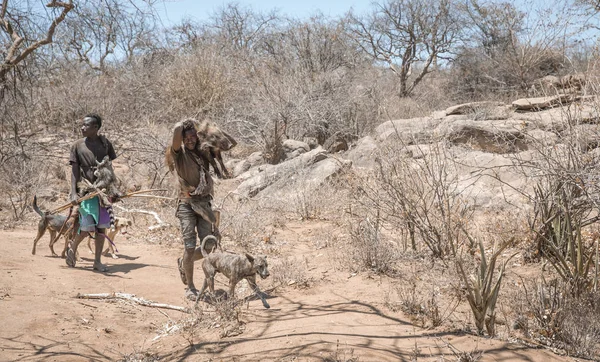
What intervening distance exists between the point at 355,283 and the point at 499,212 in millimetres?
2975

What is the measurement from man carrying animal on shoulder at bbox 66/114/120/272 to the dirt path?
0.52 meters

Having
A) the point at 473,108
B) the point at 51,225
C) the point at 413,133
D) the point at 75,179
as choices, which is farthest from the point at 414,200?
the point at 473,108

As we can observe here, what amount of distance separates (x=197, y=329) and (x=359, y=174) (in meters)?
4.12

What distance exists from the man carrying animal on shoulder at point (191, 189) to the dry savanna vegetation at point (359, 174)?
0.69m

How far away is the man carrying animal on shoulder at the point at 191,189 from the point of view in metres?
5.10

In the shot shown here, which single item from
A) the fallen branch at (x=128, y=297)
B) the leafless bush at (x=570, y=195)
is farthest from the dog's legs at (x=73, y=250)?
the leafless bush at (x=570, y=195)

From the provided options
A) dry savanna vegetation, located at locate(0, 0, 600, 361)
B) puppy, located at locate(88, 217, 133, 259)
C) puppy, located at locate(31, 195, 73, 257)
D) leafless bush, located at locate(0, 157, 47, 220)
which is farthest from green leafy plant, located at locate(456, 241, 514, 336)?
leafless bush, located at locate(0, 157, 47, 220)

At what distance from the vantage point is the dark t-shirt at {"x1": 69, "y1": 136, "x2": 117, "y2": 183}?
6.05 m

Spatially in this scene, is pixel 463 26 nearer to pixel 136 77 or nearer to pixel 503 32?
pixel 503 32

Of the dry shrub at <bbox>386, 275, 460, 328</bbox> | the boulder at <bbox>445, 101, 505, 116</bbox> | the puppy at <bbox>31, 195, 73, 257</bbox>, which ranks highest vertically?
the boulder at <bbox>445, 101, 505, 116</bbox>

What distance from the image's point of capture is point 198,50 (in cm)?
1797

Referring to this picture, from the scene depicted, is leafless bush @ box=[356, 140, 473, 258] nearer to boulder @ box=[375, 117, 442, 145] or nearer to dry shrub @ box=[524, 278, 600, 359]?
boulder @ box=[375, 117, 442, 145]

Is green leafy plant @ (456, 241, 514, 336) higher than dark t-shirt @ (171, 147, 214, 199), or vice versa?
dark t-shirt @ (171, 147, 214, 199)

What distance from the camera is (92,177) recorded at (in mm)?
6133
